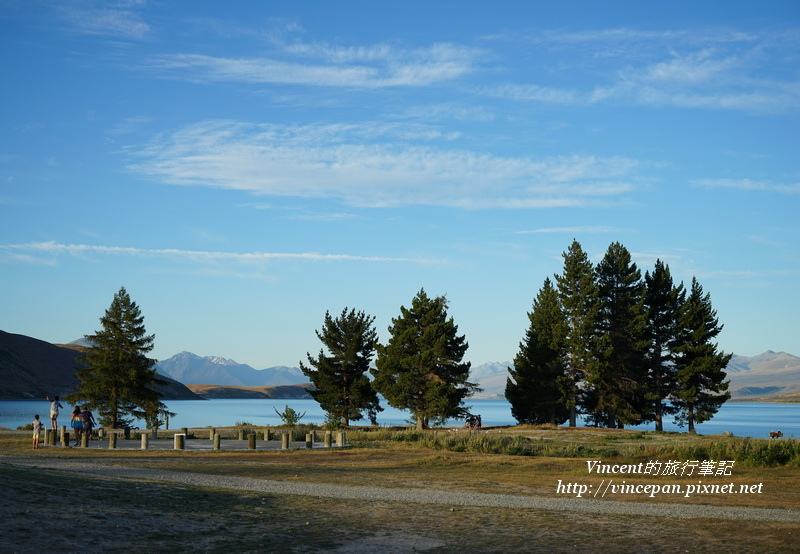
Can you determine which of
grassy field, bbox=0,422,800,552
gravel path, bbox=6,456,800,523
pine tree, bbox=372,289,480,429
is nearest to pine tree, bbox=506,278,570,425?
pine tree, bbox=372,289,480,429

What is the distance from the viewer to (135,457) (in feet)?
83.6

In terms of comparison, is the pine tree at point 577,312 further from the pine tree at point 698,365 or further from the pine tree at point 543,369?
the pine tree at point 698,365

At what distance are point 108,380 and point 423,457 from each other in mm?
29022

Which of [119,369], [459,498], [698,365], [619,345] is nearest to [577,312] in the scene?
[619,345]

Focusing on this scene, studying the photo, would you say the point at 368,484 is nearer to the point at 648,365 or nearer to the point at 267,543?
the point at 267,543

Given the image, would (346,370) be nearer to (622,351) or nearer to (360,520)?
(622,351)

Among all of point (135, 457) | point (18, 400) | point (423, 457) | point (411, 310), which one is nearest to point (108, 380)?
point (411, 310)

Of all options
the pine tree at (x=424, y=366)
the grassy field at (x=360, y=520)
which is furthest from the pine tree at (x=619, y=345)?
the grassy field at (x=360, y=520)

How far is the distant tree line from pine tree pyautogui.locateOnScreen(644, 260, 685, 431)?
0.07 metres

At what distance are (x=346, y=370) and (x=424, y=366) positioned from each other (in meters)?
6.45

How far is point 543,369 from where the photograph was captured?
170 feet

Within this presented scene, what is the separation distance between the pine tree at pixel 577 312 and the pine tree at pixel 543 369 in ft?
1.80

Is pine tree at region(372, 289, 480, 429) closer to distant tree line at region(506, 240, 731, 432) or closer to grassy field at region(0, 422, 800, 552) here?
distant tree line at region(506, 240, 731, 432)

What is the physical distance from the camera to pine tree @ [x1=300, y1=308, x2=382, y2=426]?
5206 cm
